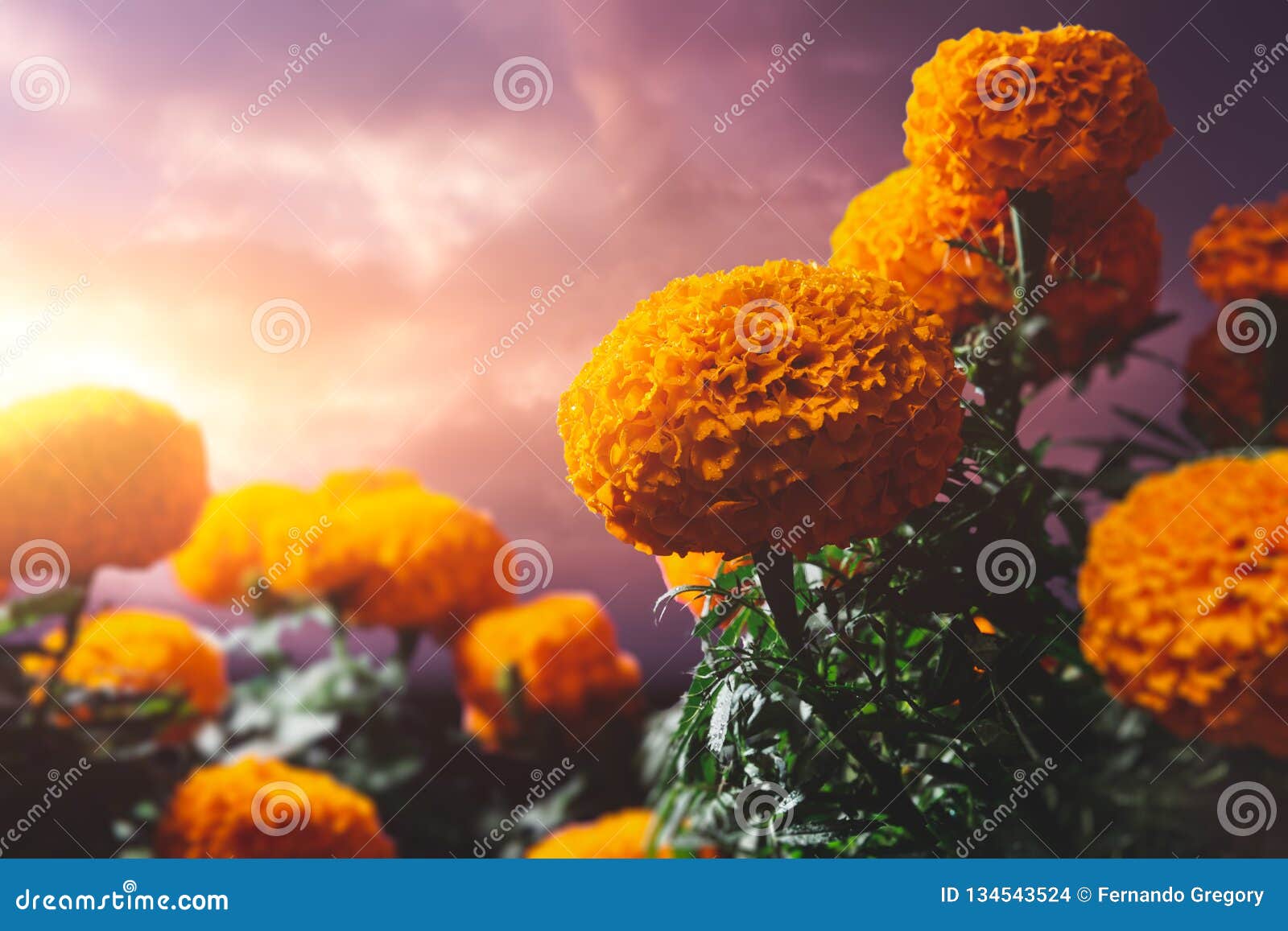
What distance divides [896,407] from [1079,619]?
0.30 meters

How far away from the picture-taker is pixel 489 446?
137 cm

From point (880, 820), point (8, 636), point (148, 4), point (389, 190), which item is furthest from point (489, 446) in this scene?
point (148, 4)

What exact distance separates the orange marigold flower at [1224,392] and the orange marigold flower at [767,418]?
0.36 metres

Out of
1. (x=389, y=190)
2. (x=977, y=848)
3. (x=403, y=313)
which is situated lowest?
(x=977, y=848)

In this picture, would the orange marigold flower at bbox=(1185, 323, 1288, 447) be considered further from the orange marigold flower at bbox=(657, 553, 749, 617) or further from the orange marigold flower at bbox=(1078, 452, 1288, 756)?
the orange marigold flower at bbox=(657, 553, 749, 617)

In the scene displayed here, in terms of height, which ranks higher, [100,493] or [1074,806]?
[100,493]

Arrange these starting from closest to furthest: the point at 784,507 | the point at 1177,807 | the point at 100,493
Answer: the point at 784,507, the point at 1177,807, the point at 100,493

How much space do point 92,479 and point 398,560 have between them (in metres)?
0.40

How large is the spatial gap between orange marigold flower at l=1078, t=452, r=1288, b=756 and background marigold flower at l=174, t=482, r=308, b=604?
1.09m

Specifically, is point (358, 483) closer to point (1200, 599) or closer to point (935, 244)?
point (935, 244)

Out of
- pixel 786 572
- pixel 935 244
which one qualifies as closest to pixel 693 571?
pixel 786 572

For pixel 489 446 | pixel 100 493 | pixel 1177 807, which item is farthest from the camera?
pixel 489 446

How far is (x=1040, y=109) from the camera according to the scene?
84 centimetres

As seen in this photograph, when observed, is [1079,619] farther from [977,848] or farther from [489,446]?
[489,446]
